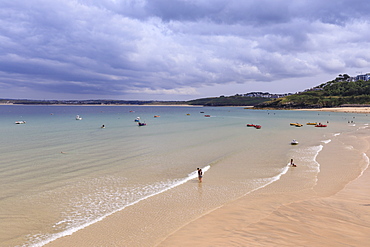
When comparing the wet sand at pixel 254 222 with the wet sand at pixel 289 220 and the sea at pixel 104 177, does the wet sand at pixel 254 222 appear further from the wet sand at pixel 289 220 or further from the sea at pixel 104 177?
the sea at pixel 104 177

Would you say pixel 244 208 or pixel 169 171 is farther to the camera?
pixel 169 171

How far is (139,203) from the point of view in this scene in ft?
51.4

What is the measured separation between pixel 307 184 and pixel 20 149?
116ft

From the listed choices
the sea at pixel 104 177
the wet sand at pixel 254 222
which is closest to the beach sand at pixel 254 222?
the wet sand at pixel 254 222

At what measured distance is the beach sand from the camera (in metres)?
10.5

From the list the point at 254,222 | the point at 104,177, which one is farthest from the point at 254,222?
the point at 104,177

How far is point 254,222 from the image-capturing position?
12227mm

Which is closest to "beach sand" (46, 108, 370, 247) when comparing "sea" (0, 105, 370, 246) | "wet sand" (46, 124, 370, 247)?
"wet sand" (46, 124, 370, 247)

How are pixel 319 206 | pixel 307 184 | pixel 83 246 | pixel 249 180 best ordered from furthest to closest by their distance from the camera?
pixel 249 180
pixel 307 184
pixel 319 206
pixel 83 246

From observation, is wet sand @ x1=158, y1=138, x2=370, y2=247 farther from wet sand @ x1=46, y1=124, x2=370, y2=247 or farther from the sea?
the sea

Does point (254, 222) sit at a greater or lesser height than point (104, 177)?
greater

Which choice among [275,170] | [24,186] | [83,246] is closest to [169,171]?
[275,170]

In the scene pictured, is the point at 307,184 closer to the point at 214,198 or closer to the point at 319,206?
the point at 319,206

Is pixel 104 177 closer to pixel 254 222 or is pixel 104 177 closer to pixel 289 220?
pixel 254 222
